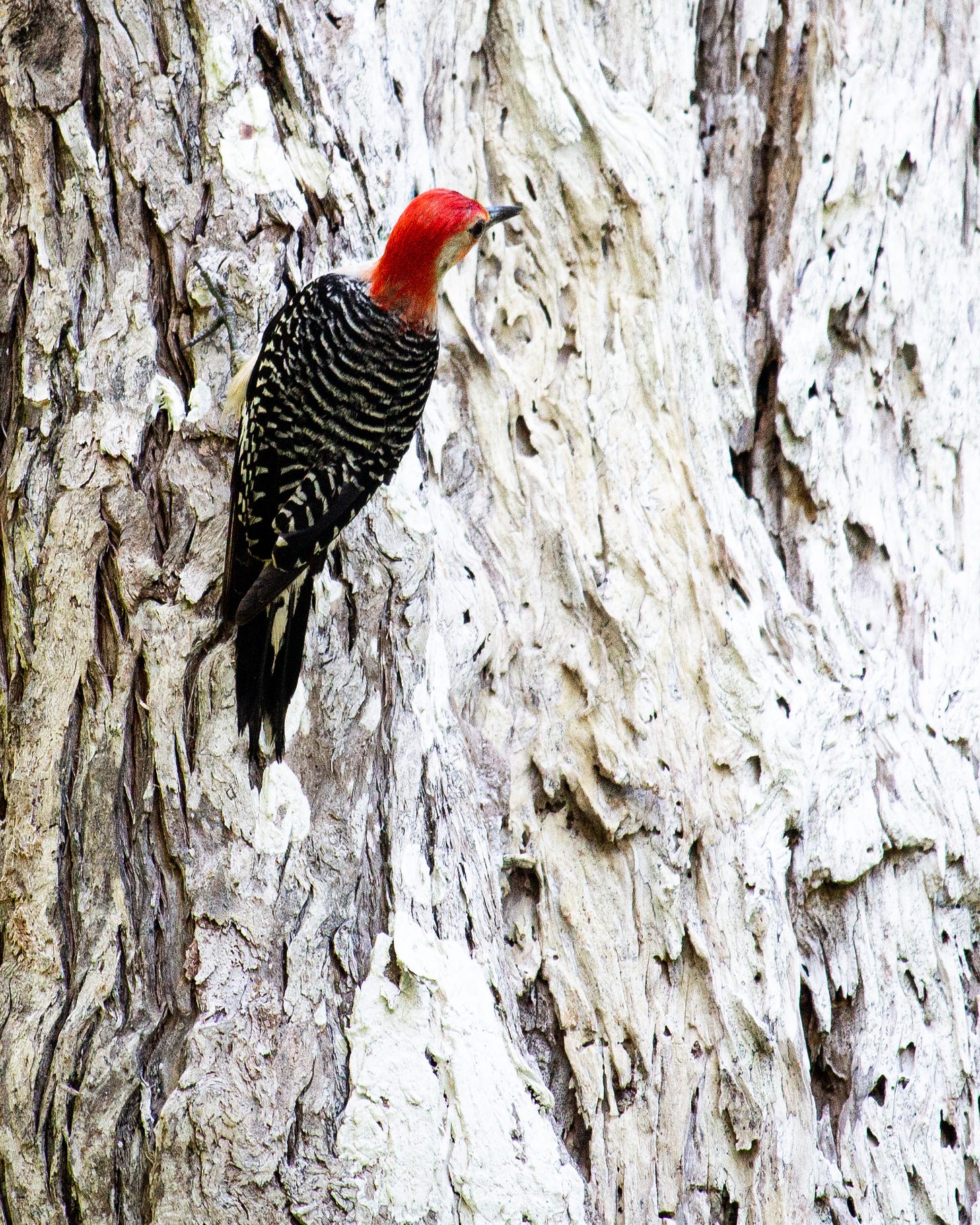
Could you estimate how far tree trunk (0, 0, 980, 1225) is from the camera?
96.1 inches

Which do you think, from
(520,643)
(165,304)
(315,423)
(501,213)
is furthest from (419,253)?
(520,643)

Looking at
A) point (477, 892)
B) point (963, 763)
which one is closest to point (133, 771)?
point (477, 892)

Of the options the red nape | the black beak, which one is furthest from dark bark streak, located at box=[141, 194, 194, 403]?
the black beak

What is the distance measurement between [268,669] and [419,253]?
111 cm

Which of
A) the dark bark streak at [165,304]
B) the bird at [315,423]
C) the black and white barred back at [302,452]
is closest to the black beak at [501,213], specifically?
the bird at [315,423]

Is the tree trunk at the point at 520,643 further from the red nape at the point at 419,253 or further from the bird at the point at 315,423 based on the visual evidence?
the red nape at the point at 419,253

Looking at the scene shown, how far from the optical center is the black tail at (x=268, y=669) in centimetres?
256

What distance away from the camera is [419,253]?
2.85m

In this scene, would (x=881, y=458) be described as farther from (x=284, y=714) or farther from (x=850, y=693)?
(x=284, y=714)

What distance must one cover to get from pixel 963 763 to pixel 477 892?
1553mm

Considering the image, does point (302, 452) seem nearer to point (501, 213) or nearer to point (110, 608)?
point (110, 608)

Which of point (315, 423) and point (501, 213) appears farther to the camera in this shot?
point (501, 213)

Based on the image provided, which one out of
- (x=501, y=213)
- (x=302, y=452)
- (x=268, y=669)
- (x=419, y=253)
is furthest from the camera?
(x=501, y=213)

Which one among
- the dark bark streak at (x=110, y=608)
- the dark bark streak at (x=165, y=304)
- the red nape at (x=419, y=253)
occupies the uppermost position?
the red nape at (x=419, y=253)
